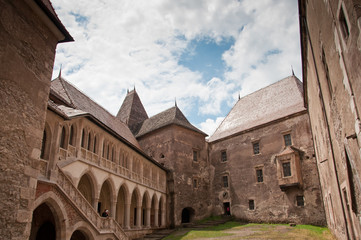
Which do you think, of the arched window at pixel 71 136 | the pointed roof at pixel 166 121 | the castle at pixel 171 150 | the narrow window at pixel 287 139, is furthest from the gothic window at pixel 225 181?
the arched window at pixel 71 136

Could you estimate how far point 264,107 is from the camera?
30828 millimetres

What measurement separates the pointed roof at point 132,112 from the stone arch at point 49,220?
22.0 m

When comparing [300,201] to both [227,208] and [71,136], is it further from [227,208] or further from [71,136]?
[71,136]

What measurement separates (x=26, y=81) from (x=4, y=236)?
386cm

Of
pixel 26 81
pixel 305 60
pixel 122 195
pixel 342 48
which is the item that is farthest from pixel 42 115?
pixel 122 195

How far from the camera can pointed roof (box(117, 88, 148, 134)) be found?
36.6 metres

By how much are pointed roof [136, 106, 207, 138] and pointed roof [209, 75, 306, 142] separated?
3.55 meters

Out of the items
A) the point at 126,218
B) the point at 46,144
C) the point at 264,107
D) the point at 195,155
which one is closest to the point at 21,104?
the point at 46,144

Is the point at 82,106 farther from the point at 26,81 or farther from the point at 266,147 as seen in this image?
the point at 266,147

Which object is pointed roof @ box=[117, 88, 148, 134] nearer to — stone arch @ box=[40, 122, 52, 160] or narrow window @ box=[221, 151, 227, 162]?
narrow window @ box=[221, 151, 227, 162]

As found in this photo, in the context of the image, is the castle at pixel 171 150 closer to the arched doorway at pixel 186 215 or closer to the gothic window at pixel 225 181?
the gothic window at pixel 225 181

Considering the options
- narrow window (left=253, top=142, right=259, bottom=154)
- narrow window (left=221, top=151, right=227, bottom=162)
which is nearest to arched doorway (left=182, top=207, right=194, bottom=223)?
narrow window (left=221, top=151, right=227, bottom=162)

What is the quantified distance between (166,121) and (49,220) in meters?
19.1

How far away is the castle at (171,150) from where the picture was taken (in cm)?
709
